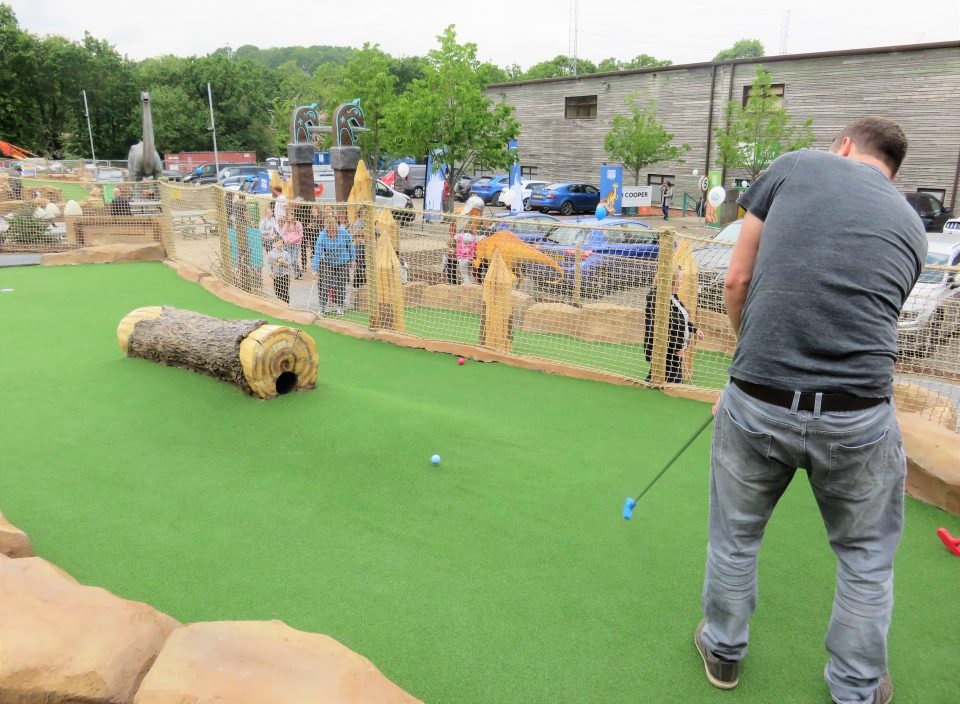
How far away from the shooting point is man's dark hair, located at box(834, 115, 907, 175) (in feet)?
7.60

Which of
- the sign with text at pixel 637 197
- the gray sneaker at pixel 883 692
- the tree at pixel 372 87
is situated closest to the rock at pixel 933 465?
the gray sneaker at pixel 883 692

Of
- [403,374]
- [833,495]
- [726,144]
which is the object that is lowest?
[403,374]

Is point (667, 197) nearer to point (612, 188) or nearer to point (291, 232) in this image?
point (612, 188)

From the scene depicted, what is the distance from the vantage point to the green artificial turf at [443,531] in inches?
112

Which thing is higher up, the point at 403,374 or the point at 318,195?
the point at 318,195

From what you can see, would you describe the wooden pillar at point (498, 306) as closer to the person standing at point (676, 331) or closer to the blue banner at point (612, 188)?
the person standing at point (676, 331)

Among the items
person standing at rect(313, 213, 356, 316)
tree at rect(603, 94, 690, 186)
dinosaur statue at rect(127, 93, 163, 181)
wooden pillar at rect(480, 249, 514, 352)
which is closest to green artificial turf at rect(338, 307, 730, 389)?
wooden pillar at rect(480, 249, 514, 352)

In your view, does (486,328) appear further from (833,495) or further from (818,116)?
(818,116)

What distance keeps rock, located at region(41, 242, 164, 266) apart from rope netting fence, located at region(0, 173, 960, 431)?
355 centimetres

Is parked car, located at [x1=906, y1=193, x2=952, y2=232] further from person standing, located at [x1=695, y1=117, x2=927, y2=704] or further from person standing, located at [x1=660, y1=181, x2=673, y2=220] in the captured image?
Result: person standing, located at [x1=695, y1=117, x2=927, y2=704]

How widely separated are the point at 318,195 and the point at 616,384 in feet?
43.8

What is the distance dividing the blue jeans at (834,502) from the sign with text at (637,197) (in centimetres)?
2767

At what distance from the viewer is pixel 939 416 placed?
16.7ft

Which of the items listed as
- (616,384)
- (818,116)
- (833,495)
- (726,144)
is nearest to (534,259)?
(616,384)
